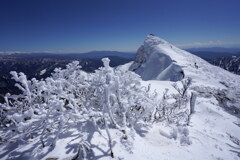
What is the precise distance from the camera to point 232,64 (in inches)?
6624

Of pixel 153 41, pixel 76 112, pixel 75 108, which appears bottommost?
pixel 76 112

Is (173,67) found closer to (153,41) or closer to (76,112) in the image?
(153,41)

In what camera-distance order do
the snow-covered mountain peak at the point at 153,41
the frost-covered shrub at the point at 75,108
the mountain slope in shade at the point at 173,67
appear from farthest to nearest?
the snow-covered mountain peak at the point at 153,41 < the mountain slope in shade at the point at 173,67 < the frost-covered shrub at the point at 75,108

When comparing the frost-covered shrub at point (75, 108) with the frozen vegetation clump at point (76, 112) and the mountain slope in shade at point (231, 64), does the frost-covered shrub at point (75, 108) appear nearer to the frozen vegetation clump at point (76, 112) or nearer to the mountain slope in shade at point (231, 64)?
the frozen vegetation clump at point (76, 112)

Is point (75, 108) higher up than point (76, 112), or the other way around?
point (75, 108)

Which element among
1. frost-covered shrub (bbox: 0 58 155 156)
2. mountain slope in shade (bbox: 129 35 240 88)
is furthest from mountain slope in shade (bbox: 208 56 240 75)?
frost-covered shrub (bbox: 0 58 155 156)

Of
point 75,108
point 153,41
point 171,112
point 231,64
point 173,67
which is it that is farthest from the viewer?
point 231,64

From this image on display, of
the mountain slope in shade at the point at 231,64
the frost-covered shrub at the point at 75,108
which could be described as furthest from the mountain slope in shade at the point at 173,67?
the mountain slope in shade at the point at 231,64

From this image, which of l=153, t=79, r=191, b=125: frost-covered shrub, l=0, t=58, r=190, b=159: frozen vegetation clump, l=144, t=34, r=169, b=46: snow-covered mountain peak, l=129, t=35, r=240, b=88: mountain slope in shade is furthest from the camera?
l=144, t=34, r=169, b=46: snow-covered mountain peak

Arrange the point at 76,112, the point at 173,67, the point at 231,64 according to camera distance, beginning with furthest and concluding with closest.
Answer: the point at 231,64, the point at 173,67, the point at 76,112

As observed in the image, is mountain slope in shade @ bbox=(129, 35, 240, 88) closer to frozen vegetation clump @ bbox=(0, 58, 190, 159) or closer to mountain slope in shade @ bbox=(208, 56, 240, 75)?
frozen vegetation clump @ bbox=(0, 58, 190, 159)

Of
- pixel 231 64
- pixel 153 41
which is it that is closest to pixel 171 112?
pixel 153 41

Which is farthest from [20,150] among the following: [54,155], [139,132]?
[139,132]

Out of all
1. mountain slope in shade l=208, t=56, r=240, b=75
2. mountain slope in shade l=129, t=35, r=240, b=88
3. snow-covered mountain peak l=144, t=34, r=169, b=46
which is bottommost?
mountain slope in shade l=208, t=56, r=240, b=75
